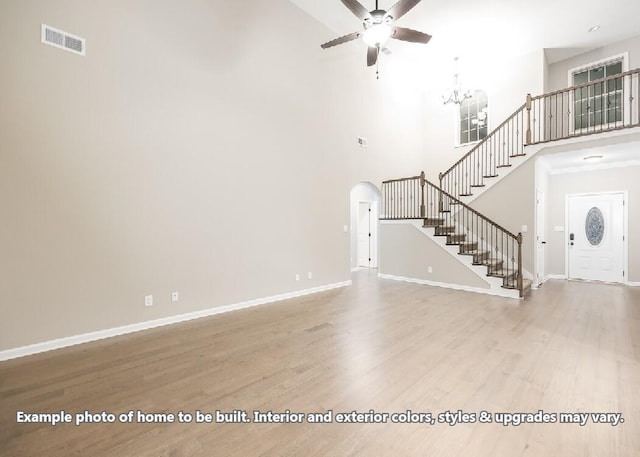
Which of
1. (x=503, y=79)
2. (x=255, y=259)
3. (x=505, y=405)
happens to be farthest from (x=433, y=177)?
(x=505, y=405)

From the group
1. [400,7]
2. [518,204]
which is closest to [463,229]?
[518,204]

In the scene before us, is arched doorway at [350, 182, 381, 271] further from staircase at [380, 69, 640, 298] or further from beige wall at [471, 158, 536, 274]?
beige wall at [471, 158, 536, 274]

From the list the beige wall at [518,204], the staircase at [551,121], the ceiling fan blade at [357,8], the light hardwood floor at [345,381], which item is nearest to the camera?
the light hardwood floor at [345,381]

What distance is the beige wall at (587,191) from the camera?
6789 mm

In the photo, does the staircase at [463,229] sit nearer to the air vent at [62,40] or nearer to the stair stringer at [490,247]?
the stair stringer at [490,247]

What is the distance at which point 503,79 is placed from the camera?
26.6 feet

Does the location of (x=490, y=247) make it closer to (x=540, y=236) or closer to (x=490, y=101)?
(x=540, y=236)

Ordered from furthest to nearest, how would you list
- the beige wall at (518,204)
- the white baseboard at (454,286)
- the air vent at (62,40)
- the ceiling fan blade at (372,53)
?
the beige wall at (518,204), the white baseboard at (454,286), the ceiling fan blade at (372,53), the air vent at (62,40)

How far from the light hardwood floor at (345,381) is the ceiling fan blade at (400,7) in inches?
163

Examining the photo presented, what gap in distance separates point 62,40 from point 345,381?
490cm

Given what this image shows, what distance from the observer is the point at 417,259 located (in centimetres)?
716

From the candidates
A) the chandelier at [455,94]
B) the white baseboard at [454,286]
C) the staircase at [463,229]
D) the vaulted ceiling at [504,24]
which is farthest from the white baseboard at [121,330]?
the chandelier at [455,94]

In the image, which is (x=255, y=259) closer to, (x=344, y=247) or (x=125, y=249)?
(x=125, y=249)

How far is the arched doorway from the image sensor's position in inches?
381
